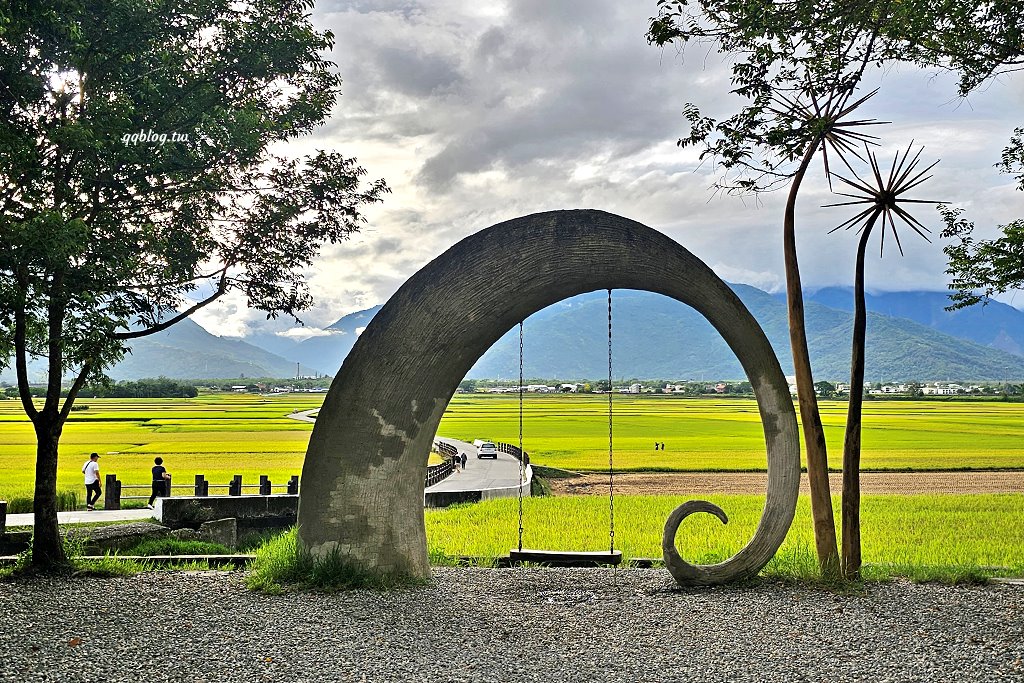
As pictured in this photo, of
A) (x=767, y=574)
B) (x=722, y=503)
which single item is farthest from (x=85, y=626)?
(x=722, y=503)

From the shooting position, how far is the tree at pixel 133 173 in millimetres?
8281

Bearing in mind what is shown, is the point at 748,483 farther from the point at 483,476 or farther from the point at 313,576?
the point at 313,576

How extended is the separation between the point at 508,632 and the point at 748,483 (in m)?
20.9

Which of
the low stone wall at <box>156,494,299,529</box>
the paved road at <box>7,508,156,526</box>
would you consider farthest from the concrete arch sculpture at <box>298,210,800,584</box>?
the paved road at <box>7,508,156,526</box>

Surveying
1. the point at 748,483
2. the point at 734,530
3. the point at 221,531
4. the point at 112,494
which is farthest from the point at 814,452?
the point at 748,483

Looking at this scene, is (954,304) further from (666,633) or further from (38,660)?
(38,660)

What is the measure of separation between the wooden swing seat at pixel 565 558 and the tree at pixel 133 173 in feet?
13.8

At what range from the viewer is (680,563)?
319 inches

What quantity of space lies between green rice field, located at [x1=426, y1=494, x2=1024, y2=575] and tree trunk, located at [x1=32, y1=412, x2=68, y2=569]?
427 centimetres

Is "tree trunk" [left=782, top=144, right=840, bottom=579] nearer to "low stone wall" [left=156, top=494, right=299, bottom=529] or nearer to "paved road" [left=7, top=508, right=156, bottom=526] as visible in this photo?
"low stone wall" [left=156, top=494, right=299, bottom=529]

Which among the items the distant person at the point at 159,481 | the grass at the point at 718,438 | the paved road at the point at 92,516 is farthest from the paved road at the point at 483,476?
the paved road at the point at 92,516

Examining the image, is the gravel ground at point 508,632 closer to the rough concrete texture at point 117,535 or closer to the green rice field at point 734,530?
the green rice field at point 734,530

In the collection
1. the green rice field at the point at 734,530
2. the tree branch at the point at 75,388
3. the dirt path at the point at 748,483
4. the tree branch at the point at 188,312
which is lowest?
the dirt path at the point at 748,483

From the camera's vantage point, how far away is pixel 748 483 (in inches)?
1024
